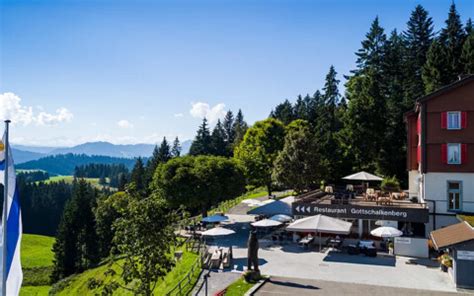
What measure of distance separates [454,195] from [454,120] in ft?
16.7

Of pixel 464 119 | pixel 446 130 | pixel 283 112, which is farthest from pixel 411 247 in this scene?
pixel 283 112

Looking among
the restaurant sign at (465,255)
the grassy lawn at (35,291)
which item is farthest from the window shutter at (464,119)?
the grassy lawn at (35,291)

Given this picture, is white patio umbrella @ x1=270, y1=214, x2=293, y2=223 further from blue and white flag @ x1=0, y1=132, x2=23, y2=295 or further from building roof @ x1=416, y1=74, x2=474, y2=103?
blue and white flag @ x1=0, y1=132, x2=23, y2=295

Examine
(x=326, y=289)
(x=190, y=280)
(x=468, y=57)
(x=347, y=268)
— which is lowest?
(x=190, y=280)

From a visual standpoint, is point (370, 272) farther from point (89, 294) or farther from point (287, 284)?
point (89, 294)

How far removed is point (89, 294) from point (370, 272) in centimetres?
2786

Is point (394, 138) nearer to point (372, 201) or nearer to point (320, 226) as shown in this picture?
point (372, 201)

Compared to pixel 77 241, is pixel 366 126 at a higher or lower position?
higher

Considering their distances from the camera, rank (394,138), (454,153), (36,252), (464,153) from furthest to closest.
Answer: (36,252) → (394,138) → (454,153) → (464,153)

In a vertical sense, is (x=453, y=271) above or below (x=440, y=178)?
below

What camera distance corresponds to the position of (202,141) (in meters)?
97.2

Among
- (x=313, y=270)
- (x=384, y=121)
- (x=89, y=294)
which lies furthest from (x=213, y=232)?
(x=384, y=121)

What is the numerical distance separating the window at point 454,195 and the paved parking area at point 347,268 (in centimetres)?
624

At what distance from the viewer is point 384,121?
52.2 meters
